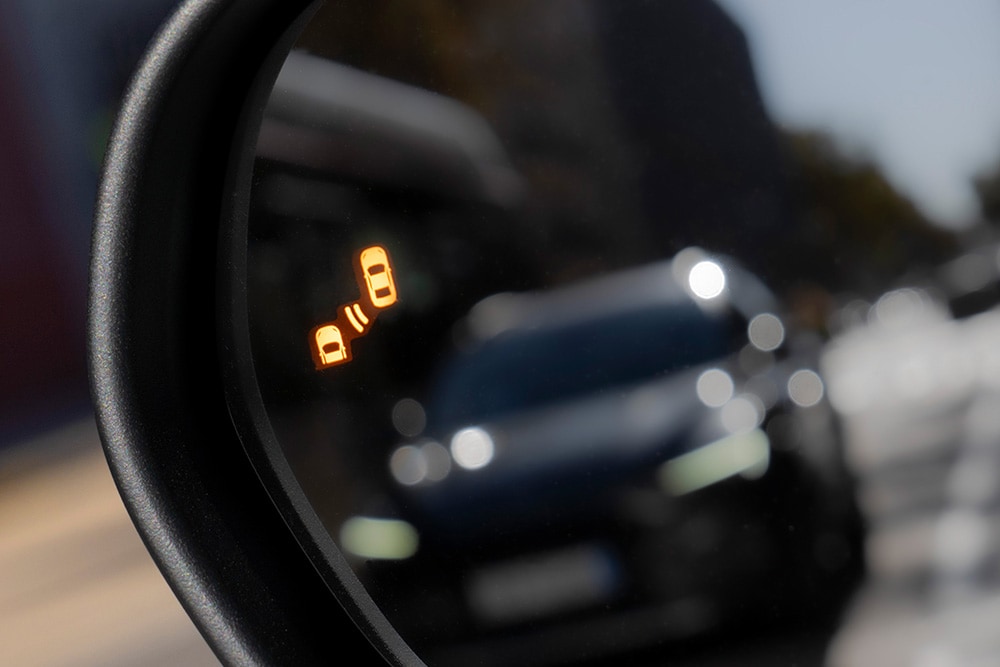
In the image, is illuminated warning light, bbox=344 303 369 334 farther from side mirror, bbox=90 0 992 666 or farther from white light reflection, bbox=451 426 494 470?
white light reflection, bbox=451 426 494 470

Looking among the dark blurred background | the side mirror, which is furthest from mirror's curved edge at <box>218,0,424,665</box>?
the dark blurred background

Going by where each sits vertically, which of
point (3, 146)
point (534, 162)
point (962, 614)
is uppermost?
point (3, 146)

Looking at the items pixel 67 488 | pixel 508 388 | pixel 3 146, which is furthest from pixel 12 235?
pixel 508 388

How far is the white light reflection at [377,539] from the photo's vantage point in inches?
36.1

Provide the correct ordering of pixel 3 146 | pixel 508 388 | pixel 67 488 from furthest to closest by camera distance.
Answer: pixel 3 146
pixel 67 488
pixel 508 388

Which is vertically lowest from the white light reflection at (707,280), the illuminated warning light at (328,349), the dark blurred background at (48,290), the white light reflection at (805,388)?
the illuminated warning light at (328,349)

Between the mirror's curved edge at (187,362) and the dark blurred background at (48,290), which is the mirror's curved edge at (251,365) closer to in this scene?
the mirror's curved edge at (187,362)

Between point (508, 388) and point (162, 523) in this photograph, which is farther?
point (508, 388)

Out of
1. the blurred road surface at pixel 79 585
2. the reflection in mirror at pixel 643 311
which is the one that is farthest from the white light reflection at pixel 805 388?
the blurred road surface at pixel 79 585

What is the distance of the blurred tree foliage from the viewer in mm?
696

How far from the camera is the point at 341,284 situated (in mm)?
868

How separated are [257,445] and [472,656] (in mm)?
265

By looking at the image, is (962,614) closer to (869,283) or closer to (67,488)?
(869,283)

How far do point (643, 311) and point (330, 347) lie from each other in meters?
0.37
